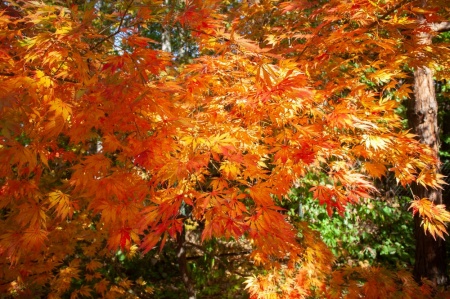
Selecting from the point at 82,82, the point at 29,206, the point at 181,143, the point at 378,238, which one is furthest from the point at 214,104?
the point at 378,238

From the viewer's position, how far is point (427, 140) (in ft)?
12.8

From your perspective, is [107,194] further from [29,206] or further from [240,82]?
[240,82]

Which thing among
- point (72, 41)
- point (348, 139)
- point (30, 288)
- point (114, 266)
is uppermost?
point (72, 41)

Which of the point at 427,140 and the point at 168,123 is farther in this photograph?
the point at 427,140

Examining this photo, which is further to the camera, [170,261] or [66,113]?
[170,261]

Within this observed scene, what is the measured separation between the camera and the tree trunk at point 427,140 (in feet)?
12.8

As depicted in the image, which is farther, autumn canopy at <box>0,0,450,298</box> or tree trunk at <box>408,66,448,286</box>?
tree trunk at <box>408,66,448,286</box>

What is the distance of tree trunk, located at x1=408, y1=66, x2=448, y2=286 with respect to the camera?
12.8ft

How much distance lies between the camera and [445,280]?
4.19m

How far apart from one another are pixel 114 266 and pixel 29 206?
132 inches

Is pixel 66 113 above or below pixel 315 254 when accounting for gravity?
above

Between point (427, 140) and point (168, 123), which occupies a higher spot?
point (168, 123)

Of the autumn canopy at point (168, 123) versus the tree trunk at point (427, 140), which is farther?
the tree trunk at point (427, 140)

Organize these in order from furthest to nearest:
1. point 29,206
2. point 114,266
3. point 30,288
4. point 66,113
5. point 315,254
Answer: point 114,266
point 30,288
point 315,254
point 29,206
point 66,113
